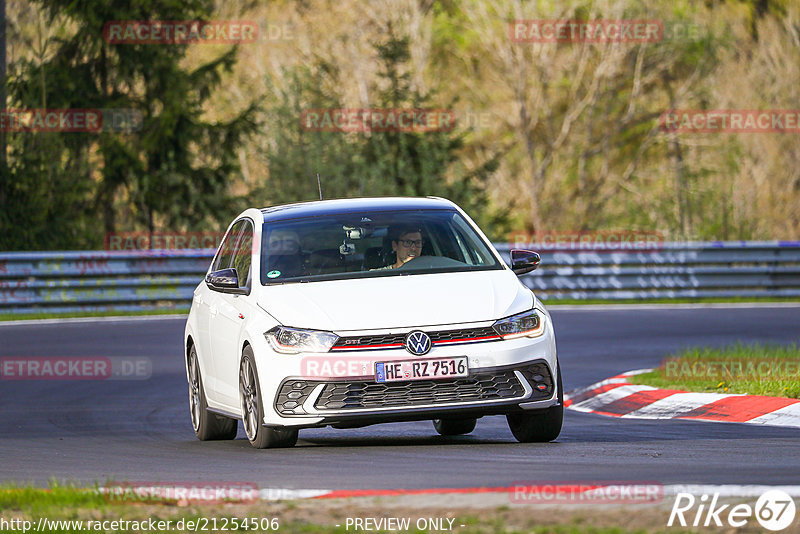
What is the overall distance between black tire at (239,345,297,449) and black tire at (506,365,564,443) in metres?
1.42

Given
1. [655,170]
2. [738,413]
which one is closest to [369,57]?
[655,170]

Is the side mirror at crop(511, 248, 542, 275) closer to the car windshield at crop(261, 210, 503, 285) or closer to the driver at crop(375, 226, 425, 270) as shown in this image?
the car windshield at crop(261, 210, 503, 285)

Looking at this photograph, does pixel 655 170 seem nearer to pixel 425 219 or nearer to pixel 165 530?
pixel 425 219

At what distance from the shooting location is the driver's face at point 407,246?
9750 millimetres

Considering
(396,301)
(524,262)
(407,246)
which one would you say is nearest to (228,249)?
(407,246)

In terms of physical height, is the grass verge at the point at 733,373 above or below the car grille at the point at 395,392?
below

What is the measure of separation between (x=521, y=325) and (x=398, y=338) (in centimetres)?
80

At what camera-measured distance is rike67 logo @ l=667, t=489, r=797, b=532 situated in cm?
558

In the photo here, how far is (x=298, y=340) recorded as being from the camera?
28.6 ft

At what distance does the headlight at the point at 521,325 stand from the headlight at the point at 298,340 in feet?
3.21

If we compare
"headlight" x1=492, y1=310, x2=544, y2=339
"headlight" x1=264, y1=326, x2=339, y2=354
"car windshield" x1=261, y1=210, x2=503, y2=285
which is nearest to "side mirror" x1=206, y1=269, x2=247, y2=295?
"car windshield" x1=261, y1=210, x2=503, y2=285

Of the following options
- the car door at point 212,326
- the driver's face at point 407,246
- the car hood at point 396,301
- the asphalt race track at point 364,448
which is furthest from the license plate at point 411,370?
the car door at point 212,326

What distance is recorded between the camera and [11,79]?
29.8 m

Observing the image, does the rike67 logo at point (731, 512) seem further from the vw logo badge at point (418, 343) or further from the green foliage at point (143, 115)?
the green foliage at point (143, 115)
